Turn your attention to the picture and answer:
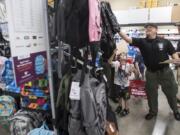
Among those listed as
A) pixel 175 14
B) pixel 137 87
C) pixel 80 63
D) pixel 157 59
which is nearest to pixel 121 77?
pixel 157 59

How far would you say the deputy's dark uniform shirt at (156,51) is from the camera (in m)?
2.99

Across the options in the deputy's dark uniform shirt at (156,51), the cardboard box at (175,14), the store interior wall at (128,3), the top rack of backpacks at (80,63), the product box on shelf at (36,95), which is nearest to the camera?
the top rack of backpacks at (80,63)

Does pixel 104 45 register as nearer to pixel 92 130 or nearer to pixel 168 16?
pixel 92 130

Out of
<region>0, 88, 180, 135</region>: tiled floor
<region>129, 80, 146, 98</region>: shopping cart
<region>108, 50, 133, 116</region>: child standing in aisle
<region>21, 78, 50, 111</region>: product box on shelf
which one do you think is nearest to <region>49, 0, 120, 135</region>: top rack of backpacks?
<region>21, 78, 50, 111</region>: product box on shelf

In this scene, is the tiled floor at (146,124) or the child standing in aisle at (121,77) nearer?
the tiled floor at (146,124)

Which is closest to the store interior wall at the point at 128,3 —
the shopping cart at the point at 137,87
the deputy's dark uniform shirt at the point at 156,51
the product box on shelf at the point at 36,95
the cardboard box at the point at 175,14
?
the cardboard box at the point at 175,14

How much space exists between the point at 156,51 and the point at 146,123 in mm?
1156

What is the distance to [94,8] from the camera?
162 centimetres

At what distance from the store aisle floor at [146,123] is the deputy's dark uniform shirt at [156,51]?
847mm

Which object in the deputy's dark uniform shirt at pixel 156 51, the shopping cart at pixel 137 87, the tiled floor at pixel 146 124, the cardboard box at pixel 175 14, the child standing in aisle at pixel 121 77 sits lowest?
the tiled floor at pixel 146 124

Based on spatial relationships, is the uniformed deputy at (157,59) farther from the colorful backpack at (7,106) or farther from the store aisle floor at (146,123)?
the colorful backpack at (7,106)

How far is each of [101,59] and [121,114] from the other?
1.36 metres

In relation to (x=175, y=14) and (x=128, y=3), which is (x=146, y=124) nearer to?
(x=175, y=14)

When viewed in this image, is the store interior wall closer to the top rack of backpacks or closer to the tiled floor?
the tiled floor
